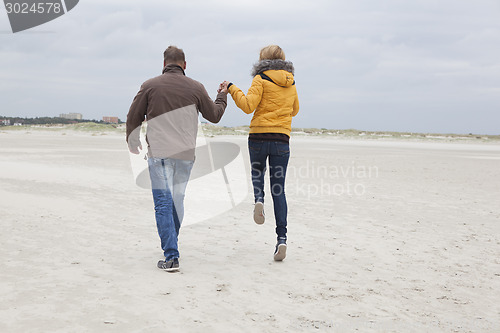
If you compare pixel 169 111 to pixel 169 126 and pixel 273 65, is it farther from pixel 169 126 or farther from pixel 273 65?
pixel 273 65

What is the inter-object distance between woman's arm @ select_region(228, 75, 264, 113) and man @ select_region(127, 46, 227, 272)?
262 millimetres

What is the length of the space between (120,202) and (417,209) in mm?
5758

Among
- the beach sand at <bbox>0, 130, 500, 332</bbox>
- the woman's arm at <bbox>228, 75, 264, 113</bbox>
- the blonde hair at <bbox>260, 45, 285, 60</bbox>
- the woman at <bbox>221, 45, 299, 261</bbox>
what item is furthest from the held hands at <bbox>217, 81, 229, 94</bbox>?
the beach sand at <bbox>0, 130, 500, 332</bbox>

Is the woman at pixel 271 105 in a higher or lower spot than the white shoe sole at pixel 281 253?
higher

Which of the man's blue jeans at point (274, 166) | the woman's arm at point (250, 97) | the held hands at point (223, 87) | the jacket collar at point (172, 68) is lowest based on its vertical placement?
the man's blue jeans at point (274, 166)

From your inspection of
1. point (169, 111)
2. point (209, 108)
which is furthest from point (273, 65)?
point (169, 111)

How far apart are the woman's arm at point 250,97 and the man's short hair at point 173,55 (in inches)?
25.3

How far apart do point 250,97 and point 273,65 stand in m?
0.45

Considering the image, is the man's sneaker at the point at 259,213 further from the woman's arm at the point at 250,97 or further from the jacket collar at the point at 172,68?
the jacket collar at the point at 172,68

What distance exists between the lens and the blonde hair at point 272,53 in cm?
465

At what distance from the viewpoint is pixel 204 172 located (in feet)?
45.0

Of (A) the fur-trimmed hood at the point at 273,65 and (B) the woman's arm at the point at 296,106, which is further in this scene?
(B) the woman's arm at the point at 296,106

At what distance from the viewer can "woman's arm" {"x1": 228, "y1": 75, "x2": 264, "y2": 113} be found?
445cm

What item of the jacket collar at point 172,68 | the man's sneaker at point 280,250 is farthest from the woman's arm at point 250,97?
the man's sneaker at point 280,250
